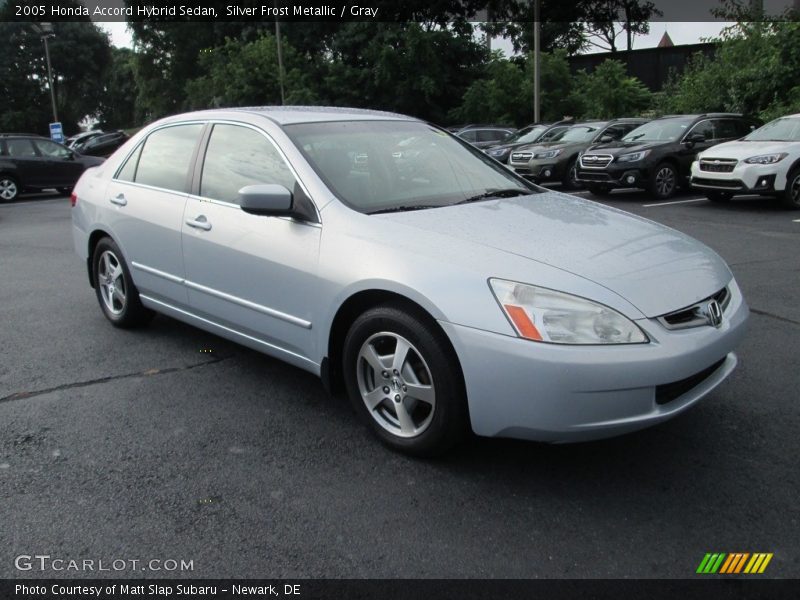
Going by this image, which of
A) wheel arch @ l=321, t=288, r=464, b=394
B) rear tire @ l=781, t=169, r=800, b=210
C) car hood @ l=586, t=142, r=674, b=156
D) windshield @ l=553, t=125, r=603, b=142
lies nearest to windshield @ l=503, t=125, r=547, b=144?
windshield @ l=553, t=125, r=603, b=142

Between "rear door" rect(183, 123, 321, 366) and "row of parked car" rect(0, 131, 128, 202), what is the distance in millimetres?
15894

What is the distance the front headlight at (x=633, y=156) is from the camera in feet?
44.9

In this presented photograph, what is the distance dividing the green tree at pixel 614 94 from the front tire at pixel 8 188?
18.6m

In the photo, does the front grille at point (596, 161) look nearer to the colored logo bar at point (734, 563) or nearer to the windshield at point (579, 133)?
the windshield at point (579, 133)

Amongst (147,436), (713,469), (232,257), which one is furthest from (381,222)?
(713,469)

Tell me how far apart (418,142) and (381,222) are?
45.2 inches

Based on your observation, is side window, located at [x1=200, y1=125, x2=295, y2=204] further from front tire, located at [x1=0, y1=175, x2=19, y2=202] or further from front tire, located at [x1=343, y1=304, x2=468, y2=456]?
front tire, located at [x1=0, y1=175, x2=19, y2=202]

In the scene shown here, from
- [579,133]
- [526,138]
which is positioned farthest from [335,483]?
[526,138]

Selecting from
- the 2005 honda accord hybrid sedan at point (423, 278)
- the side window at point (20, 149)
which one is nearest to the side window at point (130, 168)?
the 2005 honda accord hybrid sedan at point (423, 278)

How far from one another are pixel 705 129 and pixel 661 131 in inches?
31.6

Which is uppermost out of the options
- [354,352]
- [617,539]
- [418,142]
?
[418,142]

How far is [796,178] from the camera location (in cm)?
1178

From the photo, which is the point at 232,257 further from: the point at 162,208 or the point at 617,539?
the point at 617,539

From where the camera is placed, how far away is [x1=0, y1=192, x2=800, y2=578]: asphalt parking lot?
266 cm
